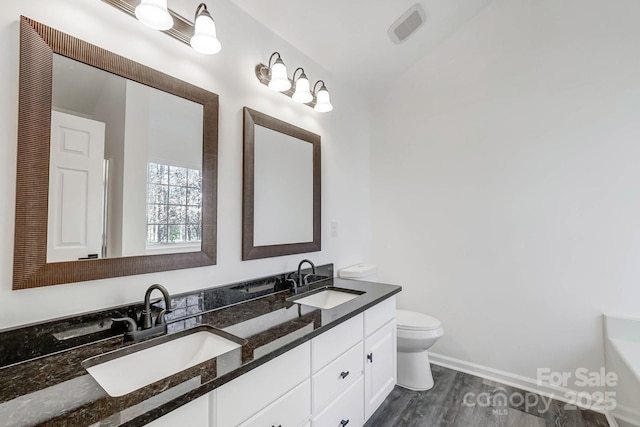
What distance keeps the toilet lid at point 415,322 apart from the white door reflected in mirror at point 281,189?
3.01 ft

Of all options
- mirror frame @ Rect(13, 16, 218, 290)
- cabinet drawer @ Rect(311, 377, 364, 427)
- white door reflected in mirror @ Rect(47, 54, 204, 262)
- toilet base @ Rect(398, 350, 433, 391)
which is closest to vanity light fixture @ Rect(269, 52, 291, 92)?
white door reflected in mirror @ Rect(47, 54, 204, 262)

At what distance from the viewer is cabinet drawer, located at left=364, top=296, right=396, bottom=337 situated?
1.63 metres

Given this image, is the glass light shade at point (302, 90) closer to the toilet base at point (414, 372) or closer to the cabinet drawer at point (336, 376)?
the cabinet drawer at point (336, 376)

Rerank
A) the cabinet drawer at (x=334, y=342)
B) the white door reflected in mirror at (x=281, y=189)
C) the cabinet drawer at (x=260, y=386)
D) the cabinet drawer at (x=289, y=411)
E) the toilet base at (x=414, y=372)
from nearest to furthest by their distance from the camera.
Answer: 1. the cabinet drawer at (x=260, y=386)
2. the cabinet drawer at (x=289, y=411)
3. the cabinet drawer at (x=334, y=342)
4. the white door reflected in mirror at (x=281, y=189)
5. the toilet base at (x=414, y=372)

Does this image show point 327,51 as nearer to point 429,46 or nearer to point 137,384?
point 429,46

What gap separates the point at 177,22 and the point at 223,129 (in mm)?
492

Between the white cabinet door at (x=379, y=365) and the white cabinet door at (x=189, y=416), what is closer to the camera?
the white cabinet door at (x=189, y=416)

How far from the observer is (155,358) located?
1.05 meters

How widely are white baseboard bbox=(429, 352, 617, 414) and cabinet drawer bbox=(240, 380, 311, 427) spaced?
69.2 inches

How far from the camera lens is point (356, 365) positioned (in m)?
1.53

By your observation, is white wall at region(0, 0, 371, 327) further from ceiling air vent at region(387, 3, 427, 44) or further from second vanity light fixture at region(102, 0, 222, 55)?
ceiling air vent at region(387, 3, 427, 44)

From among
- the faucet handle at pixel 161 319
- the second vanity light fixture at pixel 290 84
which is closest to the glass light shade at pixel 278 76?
the second vanity light fixture at pixel 290 84

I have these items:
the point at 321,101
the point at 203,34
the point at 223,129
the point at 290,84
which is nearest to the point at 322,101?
the point at 321,101

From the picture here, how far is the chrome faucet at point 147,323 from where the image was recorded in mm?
1066
